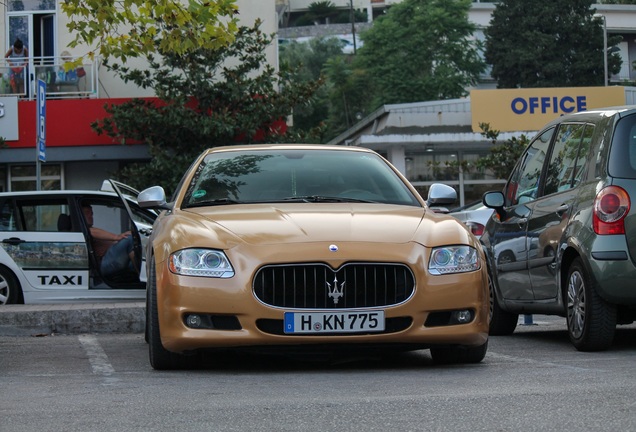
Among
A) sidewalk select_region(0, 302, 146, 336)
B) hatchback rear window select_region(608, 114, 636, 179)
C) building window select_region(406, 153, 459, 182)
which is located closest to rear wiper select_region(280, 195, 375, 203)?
hatchback rear window select_region(608, 114, 636, 179)

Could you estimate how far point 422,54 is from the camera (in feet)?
255

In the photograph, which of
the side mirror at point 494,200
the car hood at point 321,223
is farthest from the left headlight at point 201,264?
the side mirror at point 494,200

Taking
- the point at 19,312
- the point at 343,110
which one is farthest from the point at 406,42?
the point at 19,312

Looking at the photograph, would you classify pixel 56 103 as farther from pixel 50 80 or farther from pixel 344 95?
pixel 344 95

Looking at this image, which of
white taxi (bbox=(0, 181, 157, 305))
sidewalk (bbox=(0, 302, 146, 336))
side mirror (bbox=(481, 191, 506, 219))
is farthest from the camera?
white taxi (bbox=(0, 181, 157, 305))

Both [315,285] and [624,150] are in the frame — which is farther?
[624,150]

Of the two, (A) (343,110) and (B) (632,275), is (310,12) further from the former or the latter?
(B) (632,275)

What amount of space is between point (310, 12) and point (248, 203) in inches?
5649

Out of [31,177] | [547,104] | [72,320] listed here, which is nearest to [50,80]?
[31,177]

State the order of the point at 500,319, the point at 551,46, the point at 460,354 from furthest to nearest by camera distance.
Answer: the point at 551,46 → the point at 500,319 → the point at 460,354

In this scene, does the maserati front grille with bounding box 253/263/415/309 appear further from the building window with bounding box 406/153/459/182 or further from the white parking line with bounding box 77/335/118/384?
the building window with bounding box 406/153/459/182

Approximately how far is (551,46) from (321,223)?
7533 cm

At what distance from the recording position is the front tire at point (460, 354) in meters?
7.74

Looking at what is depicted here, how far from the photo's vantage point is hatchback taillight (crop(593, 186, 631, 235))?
8.25 meters
